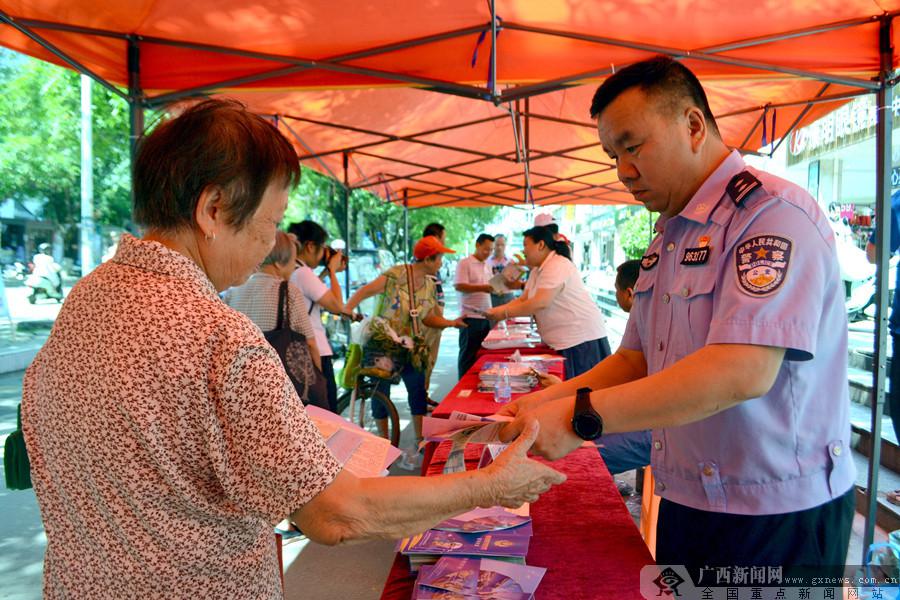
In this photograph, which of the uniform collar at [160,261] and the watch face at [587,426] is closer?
the uniform collar at [160,261]

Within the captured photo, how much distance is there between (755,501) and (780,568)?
168mm

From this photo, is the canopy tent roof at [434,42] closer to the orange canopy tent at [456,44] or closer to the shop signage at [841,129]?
the orange canopy tent at [456,44]

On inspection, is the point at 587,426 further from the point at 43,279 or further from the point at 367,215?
the point at 367,215

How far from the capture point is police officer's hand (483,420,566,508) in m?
1.13

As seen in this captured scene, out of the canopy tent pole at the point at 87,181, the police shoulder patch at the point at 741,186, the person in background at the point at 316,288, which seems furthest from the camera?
the canopy tent pole at the point at 87,181

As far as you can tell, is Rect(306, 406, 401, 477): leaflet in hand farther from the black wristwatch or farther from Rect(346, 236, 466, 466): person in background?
Rect(346, 236, 466, 466): person in background

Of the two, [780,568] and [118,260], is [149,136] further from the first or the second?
[780,568]

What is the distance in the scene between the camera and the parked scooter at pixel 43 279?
15.1 ft

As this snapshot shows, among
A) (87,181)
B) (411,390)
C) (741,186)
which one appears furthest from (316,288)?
(741,186)

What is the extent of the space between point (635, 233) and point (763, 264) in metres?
15.0

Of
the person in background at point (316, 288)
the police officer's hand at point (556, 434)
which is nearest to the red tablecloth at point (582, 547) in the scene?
the police officer's hand at point (556, 434)

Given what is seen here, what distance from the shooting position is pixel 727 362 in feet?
4.10

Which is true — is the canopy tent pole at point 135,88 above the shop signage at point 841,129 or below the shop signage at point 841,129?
below

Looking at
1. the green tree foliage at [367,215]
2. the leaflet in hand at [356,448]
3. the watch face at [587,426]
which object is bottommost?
the leaflet in hand at [356,448]
